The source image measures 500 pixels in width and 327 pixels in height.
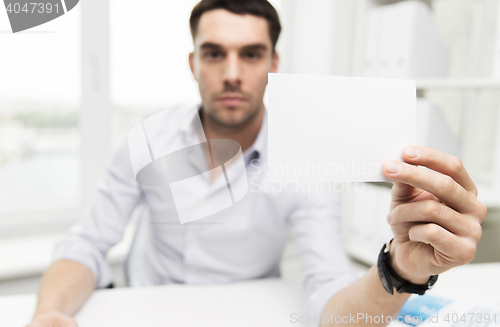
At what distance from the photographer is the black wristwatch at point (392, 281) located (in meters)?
0.39

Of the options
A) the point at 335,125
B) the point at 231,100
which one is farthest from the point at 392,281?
the point at 231,100

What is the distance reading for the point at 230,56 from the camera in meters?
0.49

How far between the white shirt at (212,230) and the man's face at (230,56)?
11cm

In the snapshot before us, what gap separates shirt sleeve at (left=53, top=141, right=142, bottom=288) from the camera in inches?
23.7

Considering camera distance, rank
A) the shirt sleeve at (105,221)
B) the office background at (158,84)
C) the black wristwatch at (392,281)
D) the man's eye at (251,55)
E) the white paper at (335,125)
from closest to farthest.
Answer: the white paper at (335,125) → the black wristwatch at (392,281) → the man's eye at (251,55) → the shirt sleeve at (105,221) → the office background at (158,84)

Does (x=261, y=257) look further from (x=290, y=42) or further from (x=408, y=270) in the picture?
(x=290, y=42)

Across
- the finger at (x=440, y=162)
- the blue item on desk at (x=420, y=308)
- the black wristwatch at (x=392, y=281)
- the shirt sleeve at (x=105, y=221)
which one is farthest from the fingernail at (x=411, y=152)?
the shirt sleeve at (x=105, y=221)

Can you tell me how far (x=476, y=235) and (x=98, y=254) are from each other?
0.59m

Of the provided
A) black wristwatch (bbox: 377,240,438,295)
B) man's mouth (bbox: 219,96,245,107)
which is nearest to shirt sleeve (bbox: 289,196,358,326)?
black wristwatch (bbox: 377,240,438,295)

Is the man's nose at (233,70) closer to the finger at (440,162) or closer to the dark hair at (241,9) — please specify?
the dark hair at (241,9)

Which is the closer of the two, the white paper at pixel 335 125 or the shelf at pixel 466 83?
the white paper at pixel 335 125

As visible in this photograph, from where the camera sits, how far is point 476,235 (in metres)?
0.34

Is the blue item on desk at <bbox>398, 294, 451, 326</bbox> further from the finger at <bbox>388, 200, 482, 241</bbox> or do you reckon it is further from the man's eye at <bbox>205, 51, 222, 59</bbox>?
the man's eye at <bbox>205, 51, 222, 59</bbox>

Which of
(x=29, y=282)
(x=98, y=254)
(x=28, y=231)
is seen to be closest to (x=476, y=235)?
(x=98, y=254)
